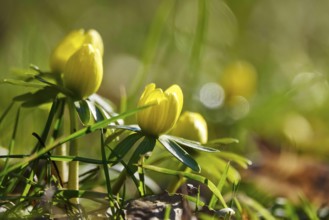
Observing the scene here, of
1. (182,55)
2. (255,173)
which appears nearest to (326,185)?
(255,173)

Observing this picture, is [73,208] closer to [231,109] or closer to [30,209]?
[30,209]

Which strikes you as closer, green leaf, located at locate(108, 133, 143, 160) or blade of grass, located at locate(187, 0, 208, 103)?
green leaf, located at locate(108, 133, 143, 160)

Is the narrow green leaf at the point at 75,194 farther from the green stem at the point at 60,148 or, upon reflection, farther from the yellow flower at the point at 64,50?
the yellow flower at the point at 64,50

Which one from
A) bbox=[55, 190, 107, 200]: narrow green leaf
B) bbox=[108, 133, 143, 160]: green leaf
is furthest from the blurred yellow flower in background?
bbox=[55, 190, 107, 200]: narrow green leaf

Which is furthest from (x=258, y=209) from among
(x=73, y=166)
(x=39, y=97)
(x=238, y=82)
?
(x=238, y=82)

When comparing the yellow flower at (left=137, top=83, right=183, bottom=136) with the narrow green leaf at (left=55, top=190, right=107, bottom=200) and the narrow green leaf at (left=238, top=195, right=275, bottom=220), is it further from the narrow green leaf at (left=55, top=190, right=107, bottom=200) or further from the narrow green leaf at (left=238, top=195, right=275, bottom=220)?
the narrow green leaf at (left=238, top=195, right=275, bottom=220)

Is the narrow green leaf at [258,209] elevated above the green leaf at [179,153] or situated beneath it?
situated beneath

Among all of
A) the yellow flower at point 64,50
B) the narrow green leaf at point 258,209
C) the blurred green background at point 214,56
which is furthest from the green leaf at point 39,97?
the narrow green leaf at point 258,209

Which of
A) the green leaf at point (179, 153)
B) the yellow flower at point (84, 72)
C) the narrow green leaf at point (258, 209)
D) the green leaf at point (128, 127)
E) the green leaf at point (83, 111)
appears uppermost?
the yellow flower at point (84, 72)
